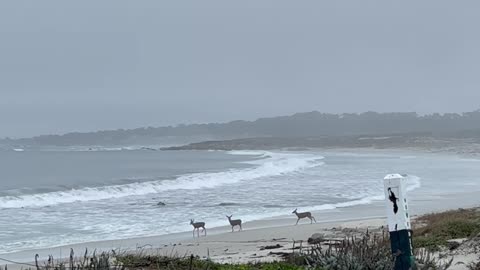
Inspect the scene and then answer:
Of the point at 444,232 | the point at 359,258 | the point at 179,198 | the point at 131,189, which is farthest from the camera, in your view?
the point at 131,189

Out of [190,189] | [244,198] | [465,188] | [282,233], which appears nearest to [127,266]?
[282,233]

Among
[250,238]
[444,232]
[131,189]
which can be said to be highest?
[444,232]

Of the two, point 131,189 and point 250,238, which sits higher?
point 131,189

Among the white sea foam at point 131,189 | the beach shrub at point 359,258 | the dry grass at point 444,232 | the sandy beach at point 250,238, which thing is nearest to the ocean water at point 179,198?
the white sea foam at point 131,189

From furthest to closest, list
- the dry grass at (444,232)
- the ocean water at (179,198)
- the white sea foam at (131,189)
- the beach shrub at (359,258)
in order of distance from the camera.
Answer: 1. the white sea foam at (131,189)
2. the ocean water at (179,198)
3. the dry grass at (444,232)
4. the beach shrub at (359,258)

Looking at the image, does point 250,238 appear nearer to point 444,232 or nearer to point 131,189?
point 444,232

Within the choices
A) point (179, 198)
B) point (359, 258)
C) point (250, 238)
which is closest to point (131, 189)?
point (179, 198)

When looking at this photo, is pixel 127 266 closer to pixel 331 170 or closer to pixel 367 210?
pixel 367 210

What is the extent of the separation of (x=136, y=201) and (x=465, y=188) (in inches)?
530

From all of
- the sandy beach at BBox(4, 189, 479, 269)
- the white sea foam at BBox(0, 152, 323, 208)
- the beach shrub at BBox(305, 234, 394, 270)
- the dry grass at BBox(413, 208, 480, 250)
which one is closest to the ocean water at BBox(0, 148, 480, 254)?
the white sea foam at BBox(0, 152, 323, 208)

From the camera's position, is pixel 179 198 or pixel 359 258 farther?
pixel 179 198

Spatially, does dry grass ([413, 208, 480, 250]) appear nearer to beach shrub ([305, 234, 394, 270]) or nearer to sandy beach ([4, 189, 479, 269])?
sandy beach ([4, 189, 479, 269])

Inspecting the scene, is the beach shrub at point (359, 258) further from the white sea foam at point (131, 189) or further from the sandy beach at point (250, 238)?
the white sea foam at point (131, 189)

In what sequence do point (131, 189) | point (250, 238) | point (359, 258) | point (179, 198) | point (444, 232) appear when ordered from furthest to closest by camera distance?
point (131, 189) → point (179, 198) → point (250, 238) → point (444, 232) → point (359, 258)
